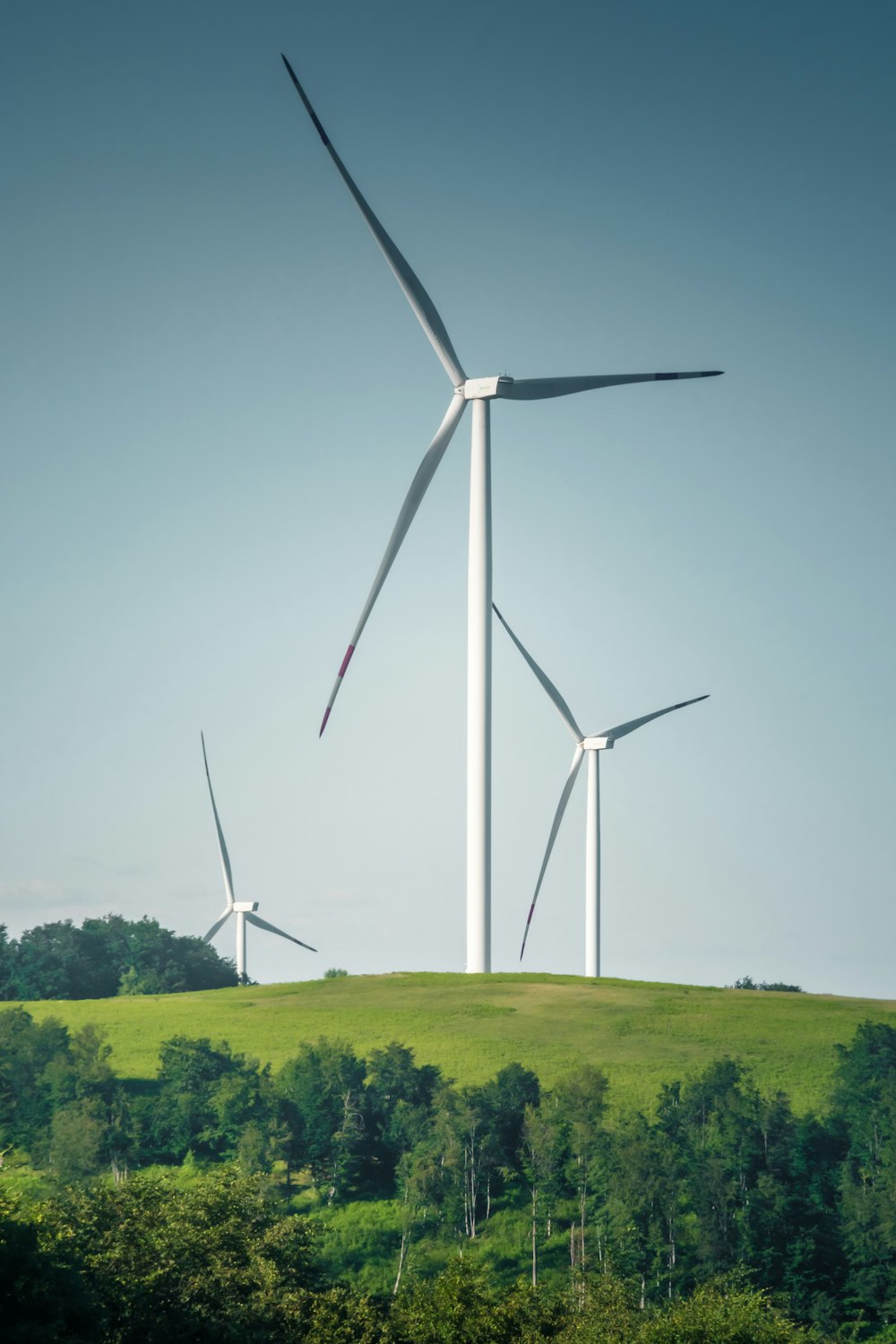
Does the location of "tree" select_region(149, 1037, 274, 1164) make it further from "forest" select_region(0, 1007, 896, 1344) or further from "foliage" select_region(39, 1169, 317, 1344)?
"foliage" select_region(39, 1169, 317, 1344)

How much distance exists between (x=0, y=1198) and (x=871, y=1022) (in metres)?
87.9

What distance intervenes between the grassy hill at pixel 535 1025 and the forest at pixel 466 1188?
2.92 metres

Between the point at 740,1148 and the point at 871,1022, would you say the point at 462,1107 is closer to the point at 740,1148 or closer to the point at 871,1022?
the point at 740,1148

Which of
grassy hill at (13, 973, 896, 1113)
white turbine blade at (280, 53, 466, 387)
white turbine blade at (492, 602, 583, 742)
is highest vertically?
white turbine blade at (280, 53, 466, 387)

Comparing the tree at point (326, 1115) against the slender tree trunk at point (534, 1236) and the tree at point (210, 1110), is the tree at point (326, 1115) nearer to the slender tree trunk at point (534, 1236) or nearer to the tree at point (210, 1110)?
the tree at point (210, 1110)

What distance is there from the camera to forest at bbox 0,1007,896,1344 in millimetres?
67500

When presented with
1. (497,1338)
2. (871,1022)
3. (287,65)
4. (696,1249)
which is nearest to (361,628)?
(287,65)

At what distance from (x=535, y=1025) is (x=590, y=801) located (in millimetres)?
19539

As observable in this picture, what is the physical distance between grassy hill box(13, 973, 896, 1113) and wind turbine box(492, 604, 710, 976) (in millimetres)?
7079

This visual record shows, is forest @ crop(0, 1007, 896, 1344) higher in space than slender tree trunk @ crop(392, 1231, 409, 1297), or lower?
higher

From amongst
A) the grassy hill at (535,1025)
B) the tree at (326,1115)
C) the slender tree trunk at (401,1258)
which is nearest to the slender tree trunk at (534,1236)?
the slender tree trunk at (401,1258)

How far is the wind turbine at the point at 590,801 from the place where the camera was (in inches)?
4825

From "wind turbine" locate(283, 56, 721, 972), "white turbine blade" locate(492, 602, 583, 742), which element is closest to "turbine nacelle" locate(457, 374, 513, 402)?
"wind turbine" locate(283, 56, 721, 972)

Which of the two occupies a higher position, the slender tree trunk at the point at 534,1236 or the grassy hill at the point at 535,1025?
the grassy hill at the point at 535,1025
